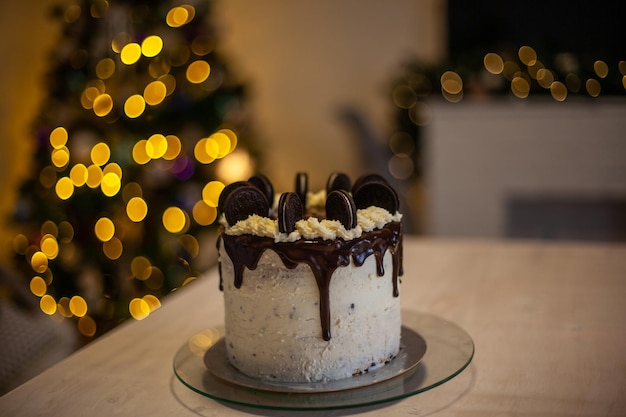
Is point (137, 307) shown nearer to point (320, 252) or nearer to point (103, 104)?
point (103, 104)

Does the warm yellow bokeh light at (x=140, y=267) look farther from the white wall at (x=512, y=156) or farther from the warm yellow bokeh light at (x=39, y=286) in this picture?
the white wall at (x=512, y=156)

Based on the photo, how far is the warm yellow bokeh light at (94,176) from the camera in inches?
111

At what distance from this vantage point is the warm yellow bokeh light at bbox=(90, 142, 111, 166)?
2.82 metres

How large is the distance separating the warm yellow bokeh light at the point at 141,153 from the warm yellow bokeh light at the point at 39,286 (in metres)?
0.66

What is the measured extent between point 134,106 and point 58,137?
345 millimetres

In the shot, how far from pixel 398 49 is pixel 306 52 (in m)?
0.63

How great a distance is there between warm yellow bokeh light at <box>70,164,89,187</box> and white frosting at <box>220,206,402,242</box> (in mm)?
2033

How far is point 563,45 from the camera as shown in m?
3.97

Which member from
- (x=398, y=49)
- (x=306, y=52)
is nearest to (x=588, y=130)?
(x=398, y=49)

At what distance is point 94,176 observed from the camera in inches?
112

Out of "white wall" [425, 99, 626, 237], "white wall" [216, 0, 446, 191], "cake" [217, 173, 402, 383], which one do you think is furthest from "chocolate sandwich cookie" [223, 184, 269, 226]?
"white wall" [216, 0, 446, 191]

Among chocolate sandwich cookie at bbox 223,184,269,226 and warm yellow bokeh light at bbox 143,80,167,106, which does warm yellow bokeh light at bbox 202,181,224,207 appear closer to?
warm yellow bokeh light at bbox 143,80,167,106

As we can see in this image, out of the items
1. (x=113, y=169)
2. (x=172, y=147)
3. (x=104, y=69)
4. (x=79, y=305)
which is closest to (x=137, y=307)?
(x=79, y=305)

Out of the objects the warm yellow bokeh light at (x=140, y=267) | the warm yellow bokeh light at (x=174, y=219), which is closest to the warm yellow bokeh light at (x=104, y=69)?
the warm yellow bokeh light at (x=174, y=219)
